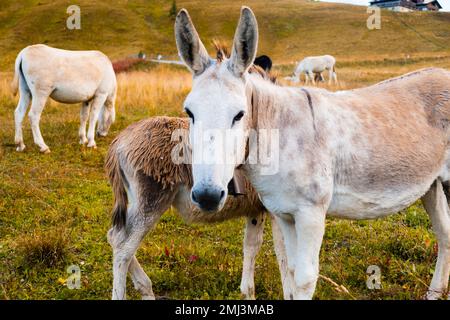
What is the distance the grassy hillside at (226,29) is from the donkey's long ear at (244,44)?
137 feet

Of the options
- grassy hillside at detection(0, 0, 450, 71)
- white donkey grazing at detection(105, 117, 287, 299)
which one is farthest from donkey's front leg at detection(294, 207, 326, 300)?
grassy hillside at detection(0, 0, 450, 71)

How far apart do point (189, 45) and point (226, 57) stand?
306 mm

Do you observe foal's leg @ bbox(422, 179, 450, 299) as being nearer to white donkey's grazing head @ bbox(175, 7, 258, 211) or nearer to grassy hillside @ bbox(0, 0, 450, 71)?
white donkey's grazing head @ bbox(175, 7, 258, 211)

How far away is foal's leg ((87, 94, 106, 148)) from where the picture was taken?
9617 millimetres

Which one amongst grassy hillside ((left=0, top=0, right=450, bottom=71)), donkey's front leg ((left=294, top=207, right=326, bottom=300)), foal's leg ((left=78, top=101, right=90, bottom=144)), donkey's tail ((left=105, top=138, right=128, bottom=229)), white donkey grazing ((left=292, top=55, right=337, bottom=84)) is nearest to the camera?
donkey's front leg ((left=294, top=207, right=326, bottom=300))

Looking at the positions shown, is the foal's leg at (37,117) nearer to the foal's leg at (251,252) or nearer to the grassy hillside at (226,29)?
the foal's leg at (251,252)

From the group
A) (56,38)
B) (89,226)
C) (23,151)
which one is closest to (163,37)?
(56,38)

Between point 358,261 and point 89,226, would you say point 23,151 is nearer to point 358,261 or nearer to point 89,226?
point 89,226

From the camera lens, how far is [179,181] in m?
3.71

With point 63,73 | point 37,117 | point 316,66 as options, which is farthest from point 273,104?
point 316,66

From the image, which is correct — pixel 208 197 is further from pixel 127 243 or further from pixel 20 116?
pixel 20 116

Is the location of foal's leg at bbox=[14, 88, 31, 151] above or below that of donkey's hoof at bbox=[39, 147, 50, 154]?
above

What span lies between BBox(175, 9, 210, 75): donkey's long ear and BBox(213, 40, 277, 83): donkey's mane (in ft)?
0.39

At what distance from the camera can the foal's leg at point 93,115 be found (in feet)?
31.6
